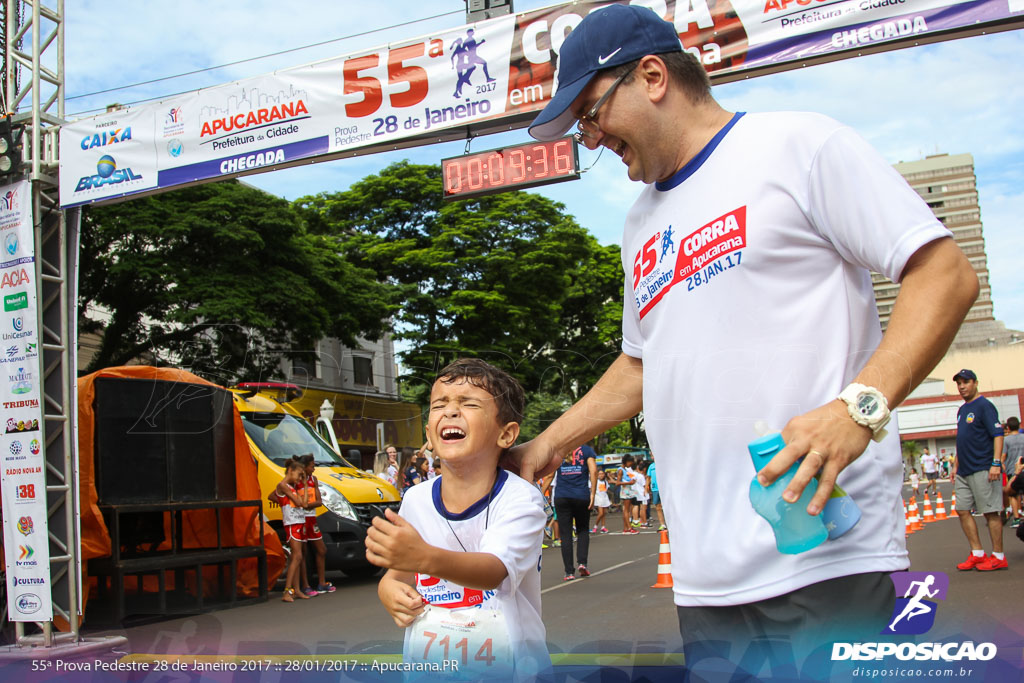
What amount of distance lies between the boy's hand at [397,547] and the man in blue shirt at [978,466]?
316 inches

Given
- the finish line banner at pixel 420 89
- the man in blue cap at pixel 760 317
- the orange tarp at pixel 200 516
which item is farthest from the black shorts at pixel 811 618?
the orange tarp at pixel 200 516

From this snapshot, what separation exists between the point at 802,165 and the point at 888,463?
54 centimetres

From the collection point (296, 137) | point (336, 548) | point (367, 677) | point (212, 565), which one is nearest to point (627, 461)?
point (336, 548)

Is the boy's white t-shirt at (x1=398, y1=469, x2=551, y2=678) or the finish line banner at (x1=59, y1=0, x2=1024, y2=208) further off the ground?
the finish line banner at (x1=59, y1=0, x2=1024, y2=208)

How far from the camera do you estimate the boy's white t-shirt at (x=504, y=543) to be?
219 centimetres

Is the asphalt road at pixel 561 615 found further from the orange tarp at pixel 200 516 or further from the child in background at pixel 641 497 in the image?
the child in background at pixel 641 497

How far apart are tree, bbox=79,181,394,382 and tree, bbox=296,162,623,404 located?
2892 mm

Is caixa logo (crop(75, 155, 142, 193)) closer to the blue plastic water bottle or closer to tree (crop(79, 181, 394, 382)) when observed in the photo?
the blue plastic water bottle

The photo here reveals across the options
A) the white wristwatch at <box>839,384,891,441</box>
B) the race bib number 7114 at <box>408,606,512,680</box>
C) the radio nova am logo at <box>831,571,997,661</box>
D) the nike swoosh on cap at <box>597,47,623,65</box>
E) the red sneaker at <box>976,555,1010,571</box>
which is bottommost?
the red sneaker at <box>976,555,1010,571</box>

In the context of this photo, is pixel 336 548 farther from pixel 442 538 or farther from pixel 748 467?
pixel 748 467

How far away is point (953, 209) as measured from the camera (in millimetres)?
5145

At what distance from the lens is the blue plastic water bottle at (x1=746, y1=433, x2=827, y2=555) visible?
1412 millimetres

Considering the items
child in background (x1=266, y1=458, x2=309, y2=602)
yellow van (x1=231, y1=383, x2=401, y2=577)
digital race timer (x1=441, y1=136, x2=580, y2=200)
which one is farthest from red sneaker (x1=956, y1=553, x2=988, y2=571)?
child in background (x1=266, y1=458, x2=309, y2=602)

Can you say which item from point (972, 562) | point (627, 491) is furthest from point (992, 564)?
point (627, 491)
